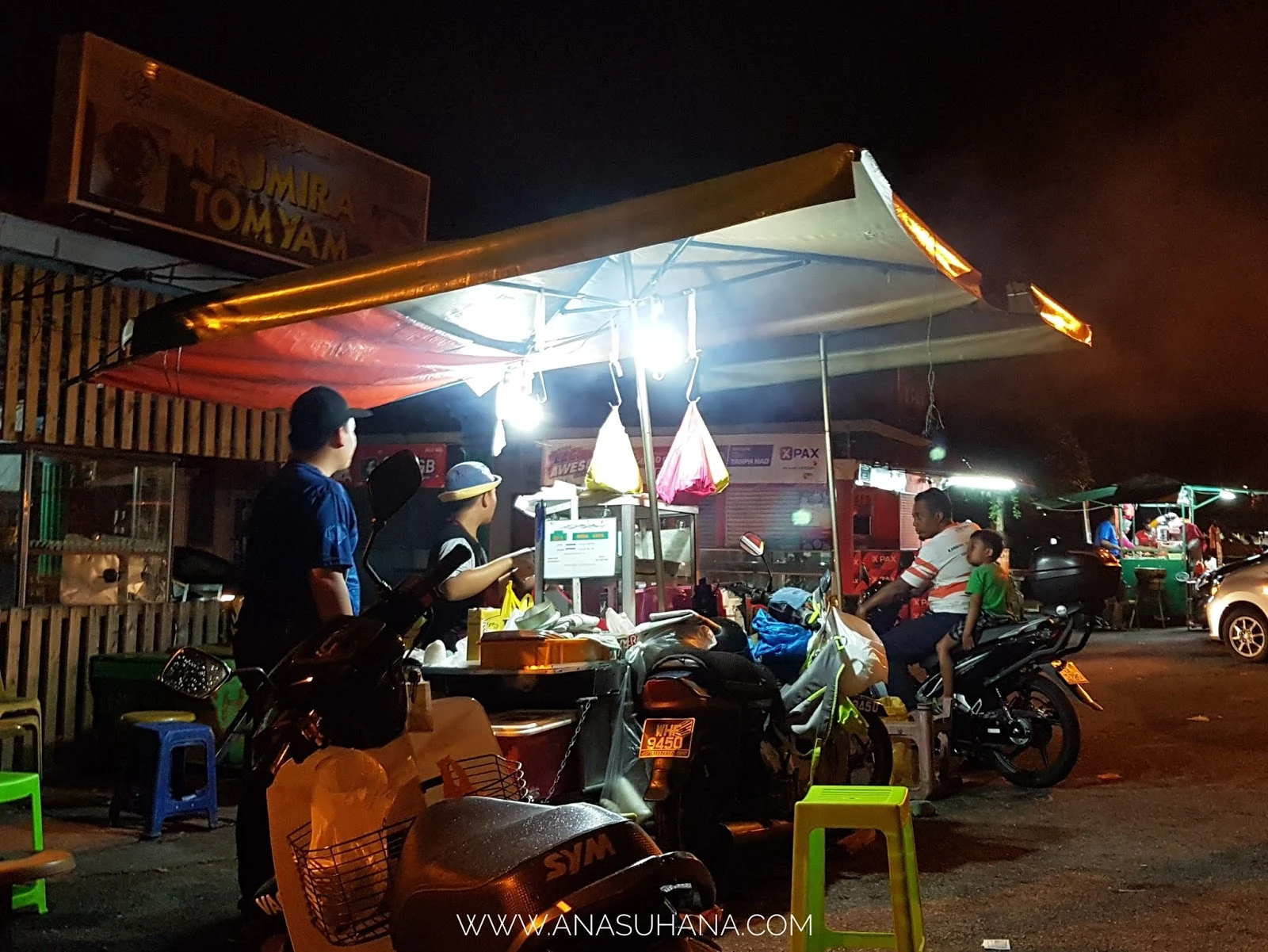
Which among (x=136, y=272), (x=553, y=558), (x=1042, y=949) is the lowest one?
(x=1042, y=949)

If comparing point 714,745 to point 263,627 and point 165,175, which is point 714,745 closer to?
point 263,627

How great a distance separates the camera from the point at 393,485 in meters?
2.98

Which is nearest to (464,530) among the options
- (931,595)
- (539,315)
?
(539,315)

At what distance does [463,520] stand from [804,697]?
7.07ft

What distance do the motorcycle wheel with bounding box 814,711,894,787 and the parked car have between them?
979cm

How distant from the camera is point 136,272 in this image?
25.2 ft

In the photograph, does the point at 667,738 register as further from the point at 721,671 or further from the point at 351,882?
the point at 351,882

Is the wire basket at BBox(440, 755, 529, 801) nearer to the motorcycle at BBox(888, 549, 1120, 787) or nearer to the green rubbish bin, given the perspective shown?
the motorcycle at BBox(888, 549, 1120, 787)

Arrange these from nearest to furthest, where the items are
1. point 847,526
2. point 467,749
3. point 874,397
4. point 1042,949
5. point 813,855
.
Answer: point 467,749
point 813,855
point 1042,949
point 847,526
point 874,397

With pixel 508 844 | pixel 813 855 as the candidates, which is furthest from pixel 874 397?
pixel 508 844

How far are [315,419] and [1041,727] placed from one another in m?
5.11

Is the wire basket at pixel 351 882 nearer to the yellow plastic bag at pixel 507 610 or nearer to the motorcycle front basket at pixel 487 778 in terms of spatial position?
the motorcycle front basket at pixel 487 778

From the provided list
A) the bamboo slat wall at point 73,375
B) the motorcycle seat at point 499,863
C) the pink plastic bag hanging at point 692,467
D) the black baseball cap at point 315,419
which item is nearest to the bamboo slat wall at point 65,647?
the bamboo slat wall at point 73,375

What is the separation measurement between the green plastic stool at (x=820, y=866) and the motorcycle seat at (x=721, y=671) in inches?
35.3
